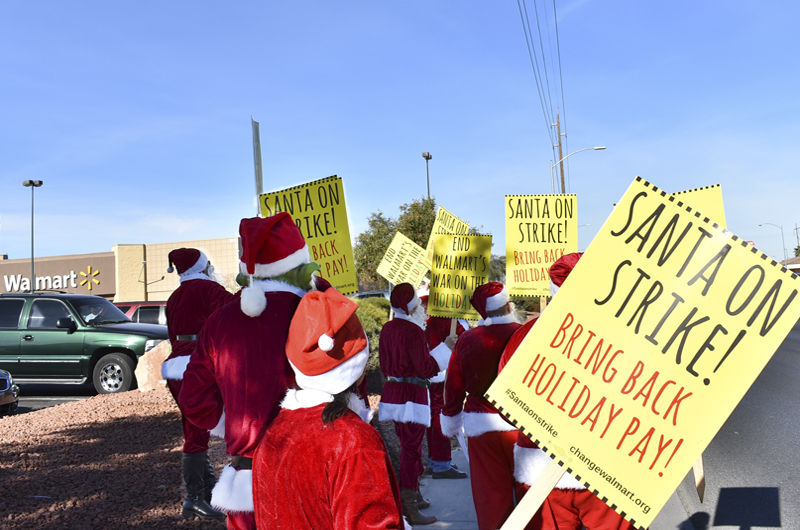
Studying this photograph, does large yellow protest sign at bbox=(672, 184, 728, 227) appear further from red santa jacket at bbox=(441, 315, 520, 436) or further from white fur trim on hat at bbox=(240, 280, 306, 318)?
white fur trim on hat at bbox=(240, 280, 306, 318)

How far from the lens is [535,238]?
20.7 feet

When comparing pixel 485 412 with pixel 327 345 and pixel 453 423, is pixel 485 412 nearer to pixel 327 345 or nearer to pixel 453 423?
pixel 453 423

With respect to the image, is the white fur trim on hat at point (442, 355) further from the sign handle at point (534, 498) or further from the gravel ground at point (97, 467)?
the sign handle at point (534, 498)

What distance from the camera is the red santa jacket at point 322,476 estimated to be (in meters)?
1.70

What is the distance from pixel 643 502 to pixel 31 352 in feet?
38.9

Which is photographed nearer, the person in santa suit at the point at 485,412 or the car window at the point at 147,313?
the person in santa suit at the point at 485,412

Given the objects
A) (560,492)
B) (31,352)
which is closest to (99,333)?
(31,352)

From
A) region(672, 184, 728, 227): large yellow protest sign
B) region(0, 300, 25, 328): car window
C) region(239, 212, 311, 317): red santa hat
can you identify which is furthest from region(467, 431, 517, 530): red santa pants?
region(0, 300, 25, 328): car window

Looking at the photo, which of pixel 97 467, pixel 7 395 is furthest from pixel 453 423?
pixel 7 395

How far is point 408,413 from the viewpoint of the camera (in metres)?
5.23

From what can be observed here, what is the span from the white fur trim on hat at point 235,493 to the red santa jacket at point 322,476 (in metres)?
0.77

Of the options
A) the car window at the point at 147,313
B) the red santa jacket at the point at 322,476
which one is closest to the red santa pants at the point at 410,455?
the red santa jacket at the point at 322,476

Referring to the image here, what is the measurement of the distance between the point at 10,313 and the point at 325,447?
11.7m

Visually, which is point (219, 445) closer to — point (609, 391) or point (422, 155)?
point (609, 391)
